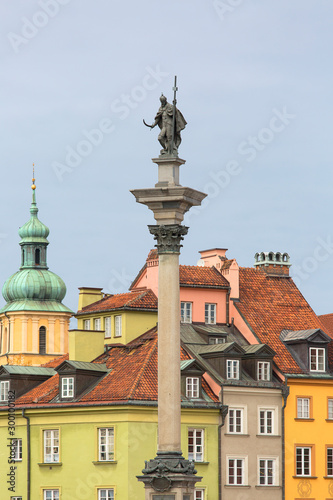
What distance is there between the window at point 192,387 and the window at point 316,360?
8187 millimetres

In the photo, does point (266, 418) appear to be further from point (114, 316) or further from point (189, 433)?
point (114, 316)

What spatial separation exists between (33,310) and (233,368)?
51.5 meters

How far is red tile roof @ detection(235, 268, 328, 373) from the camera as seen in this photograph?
9031 centimetres

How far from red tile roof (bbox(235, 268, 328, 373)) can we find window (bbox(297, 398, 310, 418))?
167cm

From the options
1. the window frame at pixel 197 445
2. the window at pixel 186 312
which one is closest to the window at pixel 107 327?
the window at pixel 186 312

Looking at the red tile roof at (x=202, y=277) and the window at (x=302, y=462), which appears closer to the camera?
the window at (x=302, y=462)

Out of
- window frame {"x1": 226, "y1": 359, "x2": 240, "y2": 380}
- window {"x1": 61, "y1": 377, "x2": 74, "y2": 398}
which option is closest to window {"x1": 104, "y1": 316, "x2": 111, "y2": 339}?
window {"x1": 61, "y1": 377, "x2": 74, "y2": 398}

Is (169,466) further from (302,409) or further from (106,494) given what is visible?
(302,409)

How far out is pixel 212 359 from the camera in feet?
283

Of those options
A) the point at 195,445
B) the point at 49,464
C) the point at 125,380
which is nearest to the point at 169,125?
the point at 125,380

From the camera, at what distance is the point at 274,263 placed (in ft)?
318

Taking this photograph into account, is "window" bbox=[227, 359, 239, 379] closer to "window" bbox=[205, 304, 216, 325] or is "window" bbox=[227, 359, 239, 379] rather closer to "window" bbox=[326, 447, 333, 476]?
"window" bbox=[205, 304, 216, 325]

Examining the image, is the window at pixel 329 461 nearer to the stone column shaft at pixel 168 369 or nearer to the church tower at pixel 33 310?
the stone column shaft at pixel 168 369

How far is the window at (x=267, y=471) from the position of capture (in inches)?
3366
